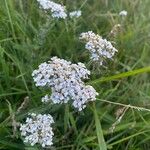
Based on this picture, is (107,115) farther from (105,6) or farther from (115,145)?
(105,6)

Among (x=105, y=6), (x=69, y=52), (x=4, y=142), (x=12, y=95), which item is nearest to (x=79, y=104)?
(x=4, y=142)

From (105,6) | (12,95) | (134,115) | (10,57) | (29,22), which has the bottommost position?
(134,115)

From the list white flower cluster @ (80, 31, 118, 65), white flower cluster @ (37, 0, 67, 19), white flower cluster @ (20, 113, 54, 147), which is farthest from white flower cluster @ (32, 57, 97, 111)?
white flower cluster @ (37, 0, 67, 19)

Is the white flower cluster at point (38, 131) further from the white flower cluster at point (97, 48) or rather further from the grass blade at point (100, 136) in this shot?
the white flower cluster at point (97, 48)

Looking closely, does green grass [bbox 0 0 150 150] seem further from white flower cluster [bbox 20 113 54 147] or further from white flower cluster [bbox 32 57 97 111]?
white flower cluster [bbox 32 57 97 111]

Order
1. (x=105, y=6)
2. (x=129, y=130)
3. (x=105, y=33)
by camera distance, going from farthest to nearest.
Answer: (x=105, y=6) → (x=105, y=33) → (x=129, y=130)

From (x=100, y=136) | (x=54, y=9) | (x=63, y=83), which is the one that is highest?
(x=54, y=9)

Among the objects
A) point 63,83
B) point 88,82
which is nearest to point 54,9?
point 88,82

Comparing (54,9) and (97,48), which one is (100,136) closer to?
(97,48)
